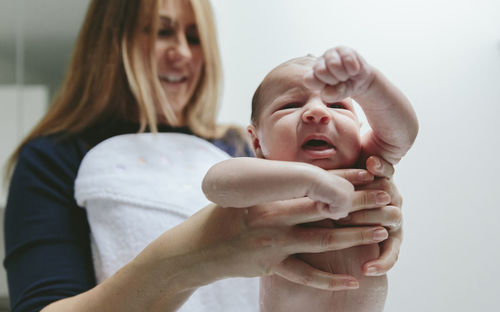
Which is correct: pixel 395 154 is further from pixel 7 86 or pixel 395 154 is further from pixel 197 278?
pixel 7 86

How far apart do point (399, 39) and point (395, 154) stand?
235 mm

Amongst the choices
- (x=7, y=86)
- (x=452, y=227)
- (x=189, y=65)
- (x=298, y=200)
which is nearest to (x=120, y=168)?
(x=189, y=65)

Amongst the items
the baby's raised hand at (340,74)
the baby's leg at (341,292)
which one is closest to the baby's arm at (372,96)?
the baby's raised hand at (340,74)

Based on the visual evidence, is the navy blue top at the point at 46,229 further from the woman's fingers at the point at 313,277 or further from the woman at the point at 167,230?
the woman's fingers at the point at 313,277

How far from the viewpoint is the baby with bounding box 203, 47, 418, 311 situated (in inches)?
15.3

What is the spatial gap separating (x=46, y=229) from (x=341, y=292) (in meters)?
0.49

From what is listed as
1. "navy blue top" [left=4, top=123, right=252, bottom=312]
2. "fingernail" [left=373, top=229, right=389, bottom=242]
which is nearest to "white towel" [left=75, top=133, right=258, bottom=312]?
"navy blue top" [left=4, top=123, right=252, bottom=312]

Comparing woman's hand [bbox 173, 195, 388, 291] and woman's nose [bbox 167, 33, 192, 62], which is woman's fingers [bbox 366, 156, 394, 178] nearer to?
woman's hand [bbox 173, 195, 388, 291]

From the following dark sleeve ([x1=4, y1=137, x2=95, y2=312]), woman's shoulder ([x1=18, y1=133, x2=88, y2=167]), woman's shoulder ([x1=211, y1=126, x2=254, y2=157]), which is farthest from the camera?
woman's shoulder ([x1=211, y1=126, x2=254, y2=157])

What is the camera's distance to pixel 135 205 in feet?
2.42

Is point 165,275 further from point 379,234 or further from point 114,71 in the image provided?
point 114,71

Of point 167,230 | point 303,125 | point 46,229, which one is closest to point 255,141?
point 303,125

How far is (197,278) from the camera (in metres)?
0.50

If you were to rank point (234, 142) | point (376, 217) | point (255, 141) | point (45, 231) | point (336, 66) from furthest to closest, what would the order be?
point (234, 142), point (45, 231), point (255, 141), point (376, 217), point (336, 66)
